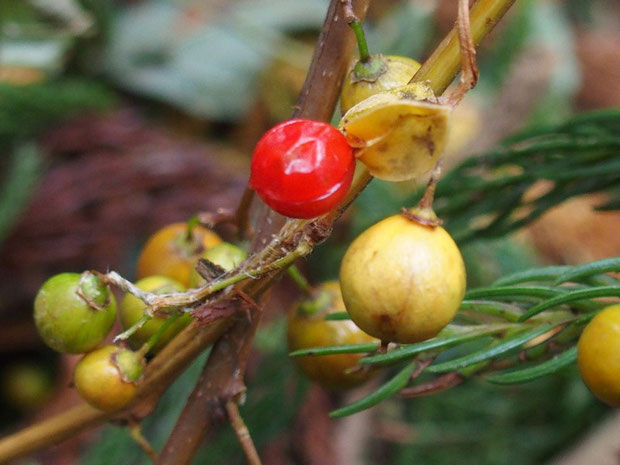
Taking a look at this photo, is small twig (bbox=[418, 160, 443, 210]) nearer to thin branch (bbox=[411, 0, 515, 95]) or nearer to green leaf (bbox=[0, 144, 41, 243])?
thin branch (bbox=[411, 0, 515, 95])

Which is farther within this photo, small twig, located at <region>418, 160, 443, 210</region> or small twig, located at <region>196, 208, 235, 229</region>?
small twig, located at <region>196, 208, 235, 229</region>

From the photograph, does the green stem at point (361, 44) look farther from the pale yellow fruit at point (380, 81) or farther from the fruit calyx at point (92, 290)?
the fruit calyx at point (92, 290)

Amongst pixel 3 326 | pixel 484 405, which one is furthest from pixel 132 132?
pixel 484 405

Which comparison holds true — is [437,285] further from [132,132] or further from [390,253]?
[132,132]

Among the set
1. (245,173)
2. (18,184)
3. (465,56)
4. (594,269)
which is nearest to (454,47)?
(465,56)

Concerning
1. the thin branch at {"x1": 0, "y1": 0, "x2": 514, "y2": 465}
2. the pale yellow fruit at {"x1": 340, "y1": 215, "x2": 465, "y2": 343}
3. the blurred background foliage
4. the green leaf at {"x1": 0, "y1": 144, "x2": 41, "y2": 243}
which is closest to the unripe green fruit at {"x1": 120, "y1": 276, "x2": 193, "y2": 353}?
the thin branch at {"x1": 0, "y1": 0, "x2": 514, "y2": 465}

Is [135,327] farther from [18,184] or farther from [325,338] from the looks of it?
[18,184]

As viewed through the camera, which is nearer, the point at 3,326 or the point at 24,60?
the point at 3,326
